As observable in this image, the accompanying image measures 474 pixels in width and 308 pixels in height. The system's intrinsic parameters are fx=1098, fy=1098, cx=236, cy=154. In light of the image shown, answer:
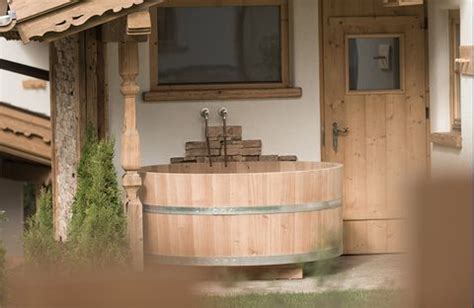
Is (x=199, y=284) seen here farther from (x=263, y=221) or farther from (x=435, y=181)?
(x=263, y=221)

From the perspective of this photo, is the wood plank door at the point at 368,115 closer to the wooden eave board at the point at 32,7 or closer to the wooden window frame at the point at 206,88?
the wooden window frame at the point at 206,88

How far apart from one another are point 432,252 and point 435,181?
0.32 ft

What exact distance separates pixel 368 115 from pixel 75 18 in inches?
142

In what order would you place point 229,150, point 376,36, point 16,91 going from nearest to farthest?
point 229,150 < point 376,36 < point 16,91

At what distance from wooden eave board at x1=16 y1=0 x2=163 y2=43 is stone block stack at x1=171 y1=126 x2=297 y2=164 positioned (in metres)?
2.33

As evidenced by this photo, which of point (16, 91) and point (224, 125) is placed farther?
point (16, 91)

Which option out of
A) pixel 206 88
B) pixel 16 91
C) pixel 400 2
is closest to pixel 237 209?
pixel 206 88

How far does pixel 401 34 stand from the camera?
1040 cm

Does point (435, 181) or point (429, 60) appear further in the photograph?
point (429, 60)

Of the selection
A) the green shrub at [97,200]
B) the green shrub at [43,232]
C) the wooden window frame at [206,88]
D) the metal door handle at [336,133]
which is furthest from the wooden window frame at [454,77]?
the green shrub at [43,232]

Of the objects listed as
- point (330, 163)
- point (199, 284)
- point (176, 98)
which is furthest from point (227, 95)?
point (199, 284)

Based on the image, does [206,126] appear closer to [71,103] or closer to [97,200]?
[71,103]

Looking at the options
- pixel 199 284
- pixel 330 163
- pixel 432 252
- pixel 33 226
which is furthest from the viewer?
pixel 330 163

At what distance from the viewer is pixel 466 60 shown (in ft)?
29.0
